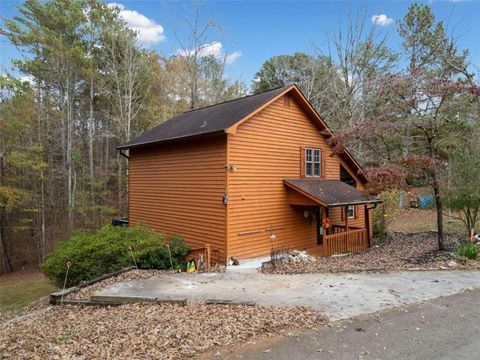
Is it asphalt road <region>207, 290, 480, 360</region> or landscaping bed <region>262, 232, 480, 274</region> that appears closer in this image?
asphalt road <region>207, 290, 480, 360</region>

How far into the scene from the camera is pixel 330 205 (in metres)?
11.8

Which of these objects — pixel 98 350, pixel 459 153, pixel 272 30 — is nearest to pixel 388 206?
pixel 459 153

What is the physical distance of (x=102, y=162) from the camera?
24.4m

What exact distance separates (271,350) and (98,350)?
7.34ft

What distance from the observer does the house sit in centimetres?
1147

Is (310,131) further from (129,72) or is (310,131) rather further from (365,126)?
(129,72)

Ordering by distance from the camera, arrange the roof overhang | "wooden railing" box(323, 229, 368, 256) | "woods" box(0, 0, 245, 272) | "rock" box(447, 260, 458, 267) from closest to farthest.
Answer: "rock" box(447, 260, 458, 267), the roof overhang, "wooden railing" box(323, 229, 368, 256), "woods" box(0, 0, 245, 272)

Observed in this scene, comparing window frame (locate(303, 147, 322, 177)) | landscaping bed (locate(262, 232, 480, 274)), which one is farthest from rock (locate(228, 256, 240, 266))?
window frame (locate(303, 147, 322, 177))

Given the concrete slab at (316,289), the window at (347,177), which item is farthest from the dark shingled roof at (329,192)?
the concrete slab at (316,289)

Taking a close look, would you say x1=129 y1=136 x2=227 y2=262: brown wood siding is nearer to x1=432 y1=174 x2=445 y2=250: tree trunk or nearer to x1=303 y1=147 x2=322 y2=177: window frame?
x1=303 y1=147 x2=322 y2=177: window frame

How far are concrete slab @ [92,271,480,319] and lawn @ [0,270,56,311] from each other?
288 inches

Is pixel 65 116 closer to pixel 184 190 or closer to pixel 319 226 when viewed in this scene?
pixel 184 190

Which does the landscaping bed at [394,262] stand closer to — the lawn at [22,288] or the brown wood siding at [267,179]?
the brown wood siding at [267,179]

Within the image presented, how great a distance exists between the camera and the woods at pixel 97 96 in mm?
18828
